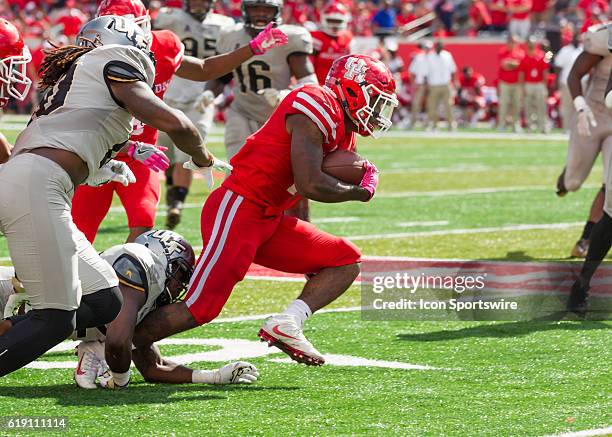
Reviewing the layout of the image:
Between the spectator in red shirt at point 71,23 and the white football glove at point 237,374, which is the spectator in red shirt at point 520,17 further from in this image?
the white football glove at point 237,374

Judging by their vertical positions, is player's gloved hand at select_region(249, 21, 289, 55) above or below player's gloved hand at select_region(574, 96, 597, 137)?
above

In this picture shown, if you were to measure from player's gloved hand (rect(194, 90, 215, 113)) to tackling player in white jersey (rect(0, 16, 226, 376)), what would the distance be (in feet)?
16.0

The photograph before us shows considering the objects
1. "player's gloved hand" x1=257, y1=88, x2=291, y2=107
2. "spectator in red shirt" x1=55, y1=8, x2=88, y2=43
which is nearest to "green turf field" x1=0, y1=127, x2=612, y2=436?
"player's gloved hand" x1=257, y1=88, x2=291, y2=107

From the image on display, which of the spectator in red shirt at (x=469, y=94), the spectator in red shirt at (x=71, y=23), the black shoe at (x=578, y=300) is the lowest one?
the spectator in red shirt at (x=469, y=94)

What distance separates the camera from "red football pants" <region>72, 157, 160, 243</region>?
19.8 feet

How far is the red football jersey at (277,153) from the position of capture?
4914 mm

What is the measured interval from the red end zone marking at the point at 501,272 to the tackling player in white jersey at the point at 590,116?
0.65m

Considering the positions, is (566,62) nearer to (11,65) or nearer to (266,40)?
(266,40)

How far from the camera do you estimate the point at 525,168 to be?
15.8 m

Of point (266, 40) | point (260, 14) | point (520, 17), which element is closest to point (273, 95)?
point (260, 14)

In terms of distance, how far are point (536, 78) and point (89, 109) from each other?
19701mm

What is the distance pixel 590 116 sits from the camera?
7.54 m

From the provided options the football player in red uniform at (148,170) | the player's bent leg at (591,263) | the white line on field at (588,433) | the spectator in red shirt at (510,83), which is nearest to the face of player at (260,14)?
the football player in red uniform at (148,170)

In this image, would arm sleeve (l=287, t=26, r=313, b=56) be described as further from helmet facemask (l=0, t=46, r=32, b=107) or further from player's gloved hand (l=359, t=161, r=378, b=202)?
helmet facemask (l=0, t=46, r=32, b=107)
